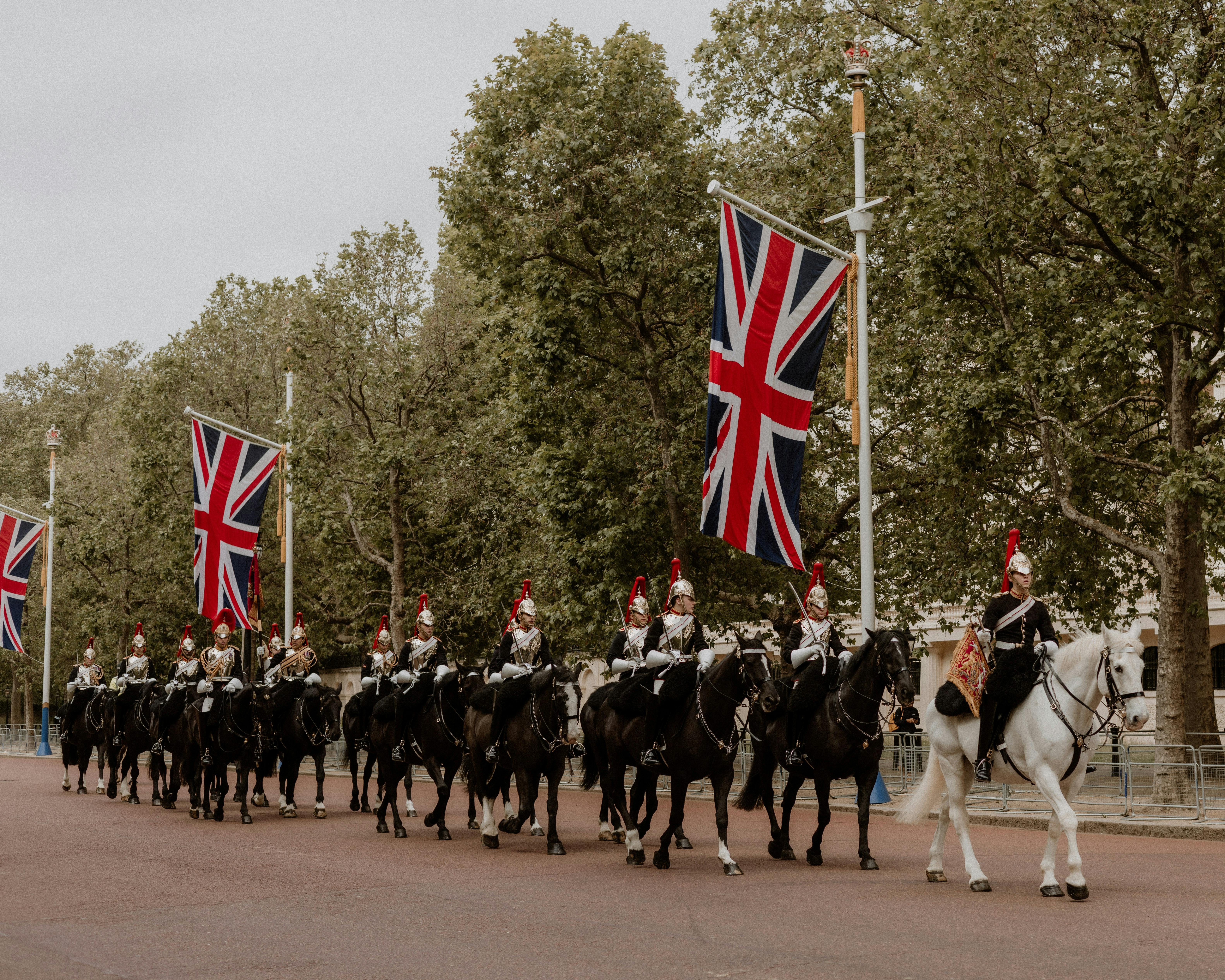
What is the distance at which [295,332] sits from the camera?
3466cm

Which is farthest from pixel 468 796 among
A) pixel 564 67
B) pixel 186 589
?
pixel 186 589

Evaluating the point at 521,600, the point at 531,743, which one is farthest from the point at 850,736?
the point at 521,600

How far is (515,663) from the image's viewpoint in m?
16.3

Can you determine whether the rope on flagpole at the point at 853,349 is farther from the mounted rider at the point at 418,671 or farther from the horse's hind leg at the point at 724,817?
the horse's hind leg at the point at 724,817

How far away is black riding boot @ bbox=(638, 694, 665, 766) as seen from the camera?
13.9m

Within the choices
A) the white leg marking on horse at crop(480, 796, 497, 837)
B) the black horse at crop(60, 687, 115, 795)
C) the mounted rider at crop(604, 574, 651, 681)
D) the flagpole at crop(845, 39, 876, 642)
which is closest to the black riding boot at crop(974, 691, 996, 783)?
the mounted rider at crop(604, 574, 651, 681)

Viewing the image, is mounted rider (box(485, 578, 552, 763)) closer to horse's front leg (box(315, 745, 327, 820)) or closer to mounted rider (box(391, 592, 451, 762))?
mounted rider (box(391, 592, 451, 762))

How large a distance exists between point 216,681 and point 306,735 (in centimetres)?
159

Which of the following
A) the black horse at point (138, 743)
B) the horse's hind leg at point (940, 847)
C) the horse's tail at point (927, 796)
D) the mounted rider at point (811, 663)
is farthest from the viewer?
the black horse at point (138, 743)

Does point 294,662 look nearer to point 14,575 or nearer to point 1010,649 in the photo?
point 1010,649

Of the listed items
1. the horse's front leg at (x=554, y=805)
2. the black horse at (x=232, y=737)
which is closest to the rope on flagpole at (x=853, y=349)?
the horse's front leg at (x=554, y=805)

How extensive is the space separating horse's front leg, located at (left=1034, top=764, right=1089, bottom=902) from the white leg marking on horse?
644cm

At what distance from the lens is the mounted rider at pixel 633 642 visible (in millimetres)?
14484

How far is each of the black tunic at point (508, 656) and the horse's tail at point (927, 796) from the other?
4.85m
